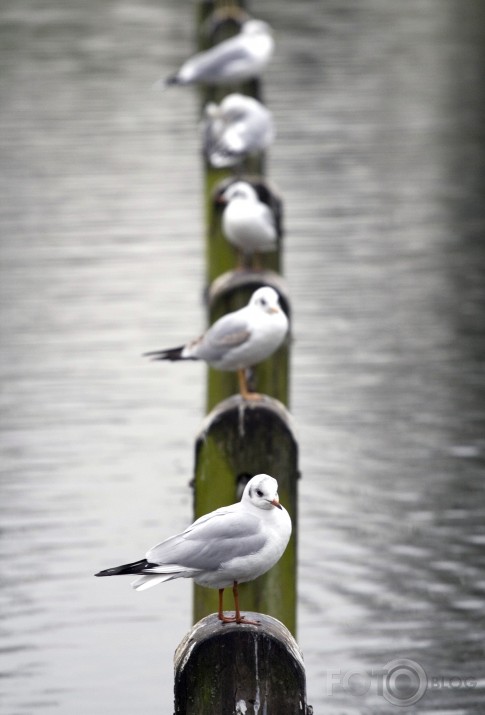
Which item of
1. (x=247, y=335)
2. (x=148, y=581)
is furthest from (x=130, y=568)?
(x=247, y=335)

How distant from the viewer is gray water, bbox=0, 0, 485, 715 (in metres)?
5.85

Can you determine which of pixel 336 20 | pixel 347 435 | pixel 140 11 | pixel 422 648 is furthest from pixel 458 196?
pixel 140 11

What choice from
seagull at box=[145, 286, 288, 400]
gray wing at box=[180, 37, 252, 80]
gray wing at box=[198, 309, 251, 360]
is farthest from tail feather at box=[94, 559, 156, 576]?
gray wing at box=[180, 37, 252, 80]

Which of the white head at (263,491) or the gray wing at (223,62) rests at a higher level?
the white head at (263,491)

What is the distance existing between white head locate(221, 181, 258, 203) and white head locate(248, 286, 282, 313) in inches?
66.3

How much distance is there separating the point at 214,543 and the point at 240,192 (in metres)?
3.40

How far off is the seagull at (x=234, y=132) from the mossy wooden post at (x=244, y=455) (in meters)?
4.15

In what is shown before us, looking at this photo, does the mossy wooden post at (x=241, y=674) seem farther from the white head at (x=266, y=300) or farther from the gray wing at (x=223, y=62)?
the gray wing at (x=223, y=62)

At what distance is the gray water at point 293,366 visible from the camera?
19.2 ft

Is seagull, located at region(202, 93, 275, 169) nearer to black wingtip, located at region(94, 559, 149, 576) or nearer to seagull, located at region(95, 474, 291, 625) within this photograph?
seagull, located at region(95, 474, 291, 625)

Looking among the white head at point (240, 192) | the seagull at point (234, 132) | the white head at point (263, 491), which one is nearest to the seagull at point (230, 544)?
the white head at point (263, 491)

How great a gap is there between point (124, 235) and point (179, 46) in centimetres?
694

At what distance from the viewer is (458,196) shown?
39.0ft

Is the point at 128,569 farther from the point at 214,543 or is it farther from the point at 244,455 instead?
the point at 244,455
